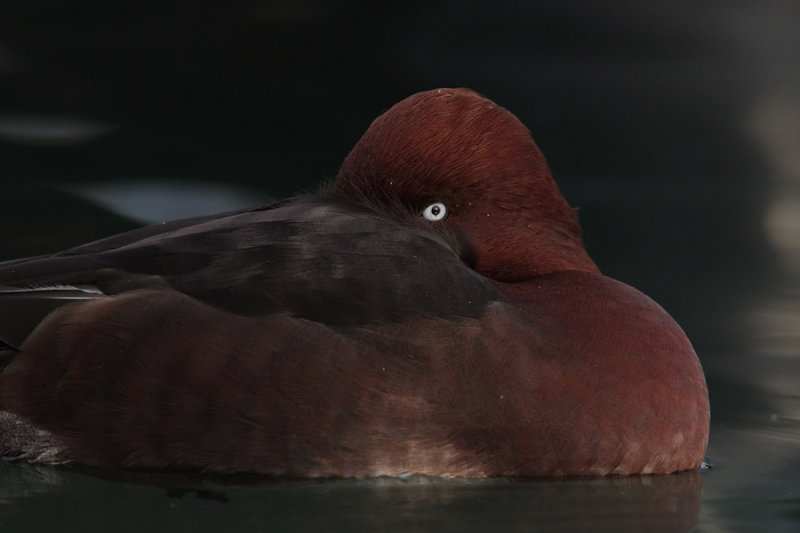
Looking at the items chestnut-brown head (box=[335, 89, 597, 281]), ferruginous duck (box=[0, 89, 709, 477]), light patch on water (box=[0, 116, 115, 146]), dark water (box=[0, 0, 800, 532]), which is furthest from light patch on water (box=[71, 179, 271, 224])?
ferruginous duck (box=[0, 89, 709, 477])

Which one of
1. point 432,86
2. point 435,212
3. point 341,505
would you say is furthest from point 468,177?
point 432,86

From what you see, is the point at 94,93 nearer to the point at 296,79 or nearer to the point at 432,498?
the point at 296,79

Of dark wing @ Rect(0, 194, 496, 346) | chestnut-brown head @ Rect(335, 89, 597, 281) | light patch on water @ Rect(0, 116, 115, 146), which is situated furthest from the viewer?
light patch on water @ Rect(0, 116, 115, 146)

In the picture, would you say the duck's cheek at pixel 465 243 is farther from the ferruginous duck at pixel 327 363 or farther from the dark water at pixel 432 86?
the dark water at pixel 432 86

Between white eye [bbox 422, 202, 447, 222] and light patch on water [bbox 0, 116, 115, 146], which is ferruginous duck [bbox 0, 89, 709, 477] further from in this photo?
light patch on water [bbox 0, 116, 115, 146]

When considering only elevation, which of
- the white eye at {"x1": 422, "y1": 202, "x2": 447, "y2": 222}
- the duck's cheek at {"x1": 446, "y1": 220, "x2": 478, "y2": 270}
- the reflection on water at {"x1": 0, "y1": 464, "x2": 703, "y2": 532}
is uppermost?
the white eye at {"x1": 422, "y1": 202, "x2": 447, "y2": 222}

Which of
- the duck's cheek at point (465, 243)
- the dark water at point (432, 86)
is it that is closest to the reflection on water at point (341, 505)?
the duck's cheek at point (465, 243)
